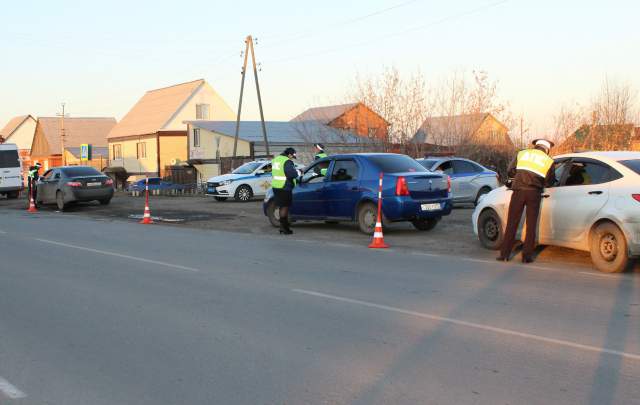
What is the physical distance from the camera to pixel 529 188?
1055cm

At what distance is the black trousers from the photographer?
34.7ft

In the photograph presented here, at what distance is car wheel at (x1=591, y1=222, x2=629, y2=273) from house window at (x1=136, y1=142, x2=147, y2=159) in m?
51.8

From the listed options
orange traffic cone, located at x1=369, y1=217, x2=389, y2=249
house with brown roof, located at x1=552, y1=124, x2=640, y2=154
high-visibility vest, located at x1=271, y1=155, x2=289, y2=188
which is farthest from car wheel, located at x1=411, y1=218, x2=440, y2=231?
house with brown roof, located at x1=552, y1=124, x2=640, y2=154

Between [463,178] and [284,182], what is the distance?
24.7 ft

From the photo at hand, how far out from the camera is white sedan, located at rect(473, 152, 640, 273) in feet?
30.6

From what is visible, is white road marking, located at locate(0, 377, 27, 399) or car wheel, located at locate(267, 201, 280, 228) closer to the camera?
white road marking, located at locate(0, 377, 27, 399)

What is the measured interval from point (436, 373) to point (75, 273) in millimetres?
6592

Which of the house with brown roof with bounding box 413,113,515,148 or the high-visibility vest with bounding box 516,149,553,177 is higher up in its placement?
the house with brown roof with bounding box 413,113,515,148

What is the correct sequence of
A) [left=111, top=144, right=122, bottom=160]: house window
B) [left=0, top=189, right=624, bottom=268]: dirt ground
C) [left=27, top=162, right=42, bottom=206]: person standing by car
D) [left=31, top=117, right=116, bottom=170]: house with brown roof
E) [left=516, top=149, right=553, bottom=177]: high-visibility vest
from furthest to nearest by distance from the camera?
1. [left=31, top=117, right=116, bottom=170]: house with brown roof
2. [left=111, top=144, right=122, bottom=160]: house window
3. [left=27, top=162, right=42, bottom=206]: person standing by car
4. [left=0, top=189, right=624, bottom=268]: dirt ground
5. [left=516, top=149, right=553, bottom=177]: high-visibility vest

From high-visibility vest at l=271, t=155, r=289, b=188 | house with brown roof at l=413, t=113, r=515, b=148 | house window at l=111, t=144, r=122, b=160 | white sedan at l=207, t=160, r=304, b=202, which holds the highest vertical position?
house with brown roof at l=413, t=113, r=515, b=148

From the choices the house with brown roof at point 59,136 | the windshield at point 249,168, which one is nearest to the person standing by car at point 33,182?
the windshield at point 249,168

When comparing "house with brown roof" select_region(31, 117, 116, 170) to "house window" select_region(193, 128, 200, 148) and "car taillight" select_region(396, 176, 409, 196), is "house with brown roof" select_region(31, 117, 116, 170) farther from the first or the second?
"car taillight" select_region(396, 176, 409, 196)

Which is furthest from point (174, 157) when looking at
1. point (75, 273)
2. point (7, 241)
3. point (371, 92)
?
point (75, 273)

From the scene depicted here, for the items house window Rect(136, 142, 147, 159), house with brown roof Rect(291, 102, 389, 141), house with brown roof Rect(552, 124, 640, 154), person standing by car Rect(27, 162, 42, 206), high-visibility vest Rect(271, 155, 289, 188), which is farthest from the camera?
house window Rect(136, 142, 147, 159)
